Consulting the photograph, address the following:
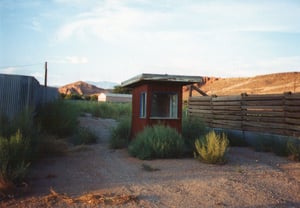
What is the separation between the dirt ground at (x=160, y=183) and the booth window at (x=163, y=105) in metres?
3.42

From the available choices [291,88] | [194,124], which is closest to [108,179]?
→ [194,124]

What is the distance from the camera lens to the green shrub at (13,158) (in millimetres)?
6891

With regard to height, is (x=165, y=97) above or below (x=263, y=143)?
above

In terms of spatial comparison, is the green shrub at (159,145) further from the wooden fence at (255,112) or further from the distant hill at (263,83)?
the distant hill at (263,83)

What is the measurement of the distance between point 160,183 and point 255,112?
8.82 m

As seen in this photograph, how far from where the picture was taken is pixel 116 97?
80.6 meters

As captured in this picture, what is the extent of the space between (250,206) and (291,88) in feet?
92.8

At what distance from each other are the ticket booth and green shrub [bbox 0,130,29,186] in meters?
5.08

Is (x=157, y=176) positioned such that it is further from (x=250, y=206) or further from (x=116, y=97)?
(x=116, y=97)

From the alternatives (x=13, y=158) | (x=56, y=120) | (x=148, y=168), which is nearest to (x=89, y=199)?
(x=13, y=158)

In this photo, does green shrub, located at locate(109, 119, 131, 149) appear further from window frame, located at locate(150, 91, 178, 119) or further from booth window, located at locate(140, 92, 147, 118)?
window frame, located at locate(150, 91, 178, 119)

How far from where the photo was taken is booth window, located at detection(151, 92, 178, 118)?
13356mm

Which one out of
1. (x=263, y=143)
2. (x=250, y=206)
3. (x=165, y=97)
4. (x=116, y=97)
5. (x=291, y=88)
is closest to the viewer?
(x=250, y=206)

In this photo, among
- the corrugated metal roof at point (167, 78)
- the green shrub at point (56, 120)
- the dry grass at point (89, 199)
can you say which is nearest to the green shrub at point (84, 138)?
the green shrub at point (56, 120)
